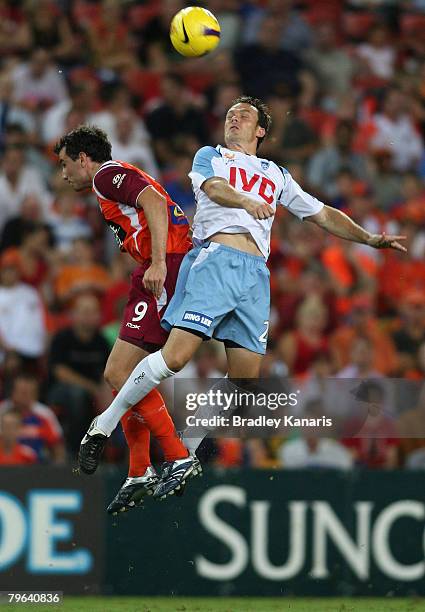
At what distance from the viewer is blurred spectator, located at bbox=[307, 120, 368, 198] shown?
15039 mm

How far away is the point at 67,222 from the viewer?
549 inches

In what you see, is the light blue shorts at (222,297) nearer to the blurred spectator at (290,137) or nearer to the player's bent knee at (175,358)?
the player's bent knee at (175,358)

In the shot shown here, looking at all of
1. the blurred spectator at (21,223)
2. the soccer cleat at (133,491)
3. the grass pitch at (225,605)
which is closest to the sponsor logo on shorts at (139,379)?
the soccer cleat at (133,491)

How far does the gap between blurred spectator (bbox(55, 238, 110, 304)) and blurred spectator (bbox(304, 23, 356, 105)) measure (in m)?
4.52

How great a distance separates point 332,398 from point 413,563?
62.9 inches

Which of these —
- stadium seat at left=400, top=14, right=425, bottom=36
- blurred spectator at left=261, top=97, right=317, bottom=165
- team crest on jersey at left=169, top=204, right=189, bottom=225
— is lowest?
team crest on jersey at left=169, top=204, right=189, bottom=225

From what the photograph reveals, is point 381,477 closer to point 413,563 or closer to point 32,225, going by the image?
point 413,563

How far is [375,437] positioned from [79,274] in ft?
11.6

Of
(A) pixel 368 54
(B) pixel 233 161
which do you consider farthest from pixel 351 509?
(A) pixel 368 54

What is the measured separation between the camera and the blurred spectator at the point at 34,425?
1178cm

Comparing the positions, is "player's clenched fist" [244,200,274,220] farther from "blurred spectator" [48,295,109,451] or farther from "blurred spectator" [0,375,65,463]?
"blurred spectator" [0,375,65,463]

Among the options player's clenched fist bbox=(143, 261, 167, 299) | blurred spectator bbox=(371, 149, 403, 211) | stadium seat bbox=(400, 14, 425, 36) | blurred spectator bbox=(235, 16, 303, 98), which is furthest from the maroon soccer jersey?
stadium seat bbox=(400, 14, 425, 36)

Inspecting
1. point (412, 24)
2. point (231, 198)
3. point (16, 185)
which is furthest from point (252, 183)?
point (412, 24)

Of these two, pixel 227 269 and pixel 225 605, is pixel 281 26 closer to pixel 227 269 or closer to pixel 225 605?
pixel 225 605
